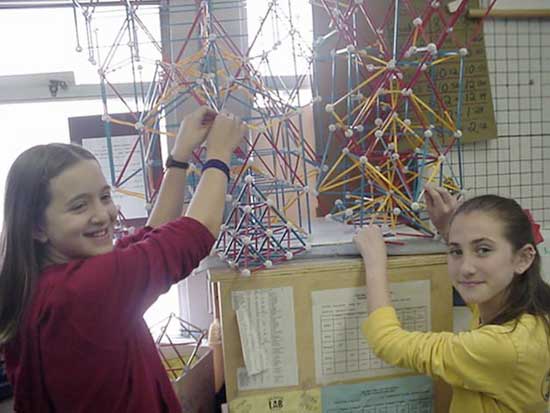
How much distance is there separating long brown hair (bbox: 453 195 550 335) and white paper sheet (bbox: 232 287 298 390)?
35 cm

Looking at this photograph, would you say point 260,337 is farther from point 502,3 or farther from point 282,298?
point 502,3

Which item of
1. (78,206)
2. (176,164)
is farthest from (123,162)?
(78,206)

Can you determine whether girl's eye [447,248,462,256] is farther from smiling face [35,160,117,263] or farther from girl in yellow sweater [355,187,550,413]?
smiling face [35,160,117,263]

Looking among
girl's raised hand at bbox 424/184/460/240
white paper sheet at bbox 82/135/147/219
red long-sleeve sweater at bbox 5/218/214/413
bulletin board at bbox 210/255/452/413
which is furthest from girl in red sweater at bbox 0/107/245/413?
white paper sheet at bbox 82/135/147/219

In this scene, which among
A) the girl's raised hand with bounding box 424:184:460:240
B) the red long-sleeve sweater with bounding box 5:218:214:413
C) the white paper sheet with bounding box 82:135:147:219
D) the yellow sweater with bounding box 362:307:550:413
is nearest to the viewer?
the red long-sleeve sweater with bounding box 5:218:214:413

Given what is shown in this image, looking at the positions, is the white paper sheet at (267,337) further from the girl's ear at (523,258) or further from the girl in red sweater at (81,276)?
the girl's ear at (523,258)

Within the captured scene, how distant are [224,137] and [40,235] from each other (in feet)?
1.04

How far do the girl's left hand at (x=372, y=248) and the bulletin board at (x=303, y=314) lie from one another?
24 mm

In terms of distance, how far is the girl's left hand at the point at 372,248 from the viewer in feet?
2.91

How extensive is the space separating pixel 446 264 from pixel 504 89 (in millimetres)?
603

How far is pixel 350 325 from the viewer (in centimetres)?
93

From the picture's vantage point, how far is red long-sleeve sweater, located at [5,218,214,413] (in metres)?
0.71

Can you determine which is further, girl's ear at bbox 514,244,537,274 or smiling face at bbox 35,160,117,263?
girl's ear at bbox 514,244,537,274

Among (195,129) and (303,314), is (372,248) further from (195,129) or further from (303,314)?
(195,129)
